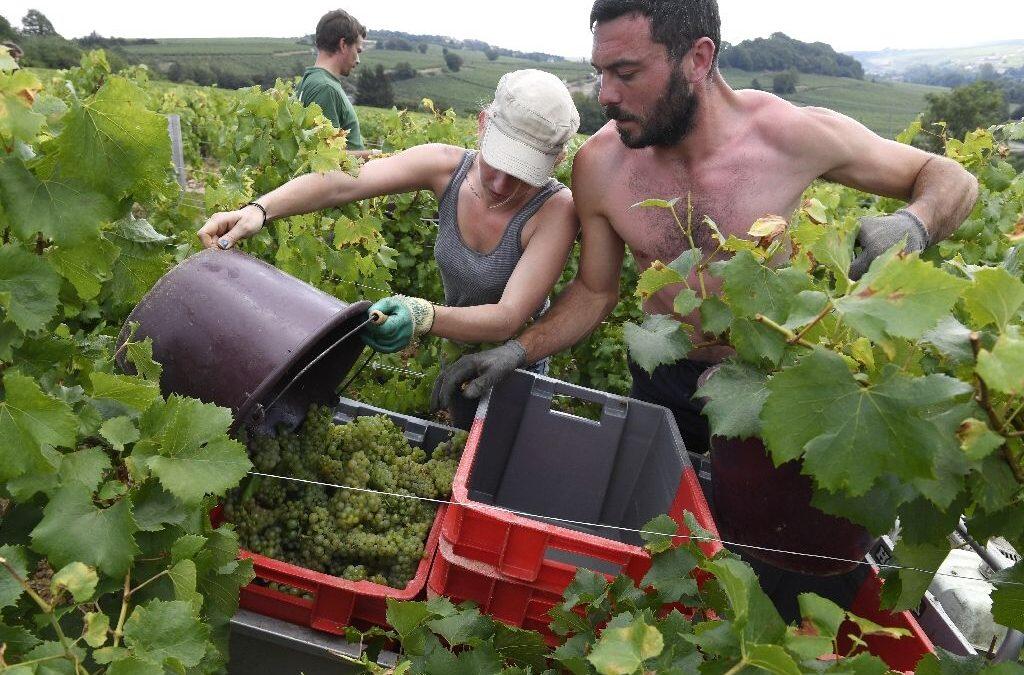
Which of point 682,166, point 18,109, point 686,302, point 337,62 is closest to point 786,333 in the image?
point 686,302

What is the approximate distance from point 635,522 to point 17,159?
1.81 metres

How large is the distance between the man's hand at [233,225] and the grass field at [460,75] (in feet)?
101

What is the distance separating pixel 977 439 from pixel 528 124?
1587 millimetres

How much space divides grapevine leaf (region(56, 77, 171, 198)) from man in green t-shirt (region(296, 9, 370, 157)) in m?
3.62

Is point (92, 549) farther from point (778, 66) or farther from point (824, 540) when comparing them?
point (778, 66)

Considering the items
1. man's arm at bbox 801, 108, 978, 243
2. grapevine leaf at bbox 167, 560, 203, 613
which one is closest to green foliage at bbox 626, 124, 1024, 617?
grapevine leaf at bbox 167, 560, 203, 613

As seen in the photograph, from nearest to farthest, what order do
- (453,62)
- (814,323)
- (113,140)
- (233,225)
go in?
1. (814,323)
2. (113,140)
3. (233,225)
4. (453,62)

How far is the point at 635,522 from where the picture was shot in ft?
7.59

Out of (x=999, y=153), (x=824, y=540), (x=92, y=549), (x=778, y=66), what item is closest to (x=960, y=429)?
(x=824, y=540)

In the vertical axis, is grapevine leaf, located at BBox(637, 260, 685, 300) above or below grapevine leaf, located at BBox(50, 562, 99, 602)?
above

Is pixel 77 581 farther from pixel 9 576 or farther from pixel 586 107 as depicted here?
pixel 586 107

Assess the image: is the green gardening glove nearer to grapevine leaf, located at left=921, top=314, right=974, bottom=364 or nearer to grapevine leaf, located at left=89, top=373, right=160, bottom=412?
grapevine leaf, located at left=89, top=373, right=160, bottom=412

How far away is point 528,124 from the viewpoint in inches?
86.0

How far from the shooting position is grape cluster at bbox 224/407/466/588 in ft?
6.19
